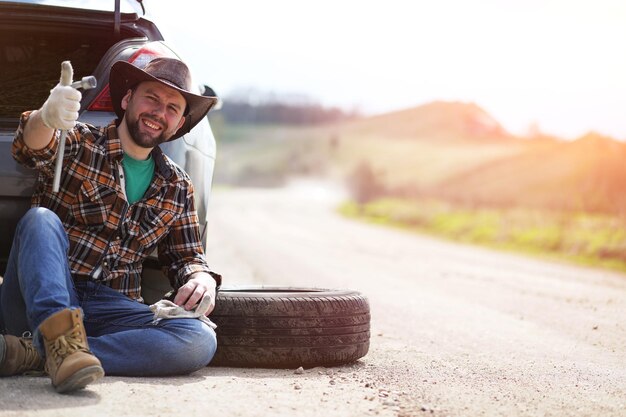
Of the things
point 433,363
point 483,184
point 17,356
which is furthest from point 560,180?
point 17,356

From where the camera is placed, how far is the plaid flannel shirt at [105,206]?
427 cm

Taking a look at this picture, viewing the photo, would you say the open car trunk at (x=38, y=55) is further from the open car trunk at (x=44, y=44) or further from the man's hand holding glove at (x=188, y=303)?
the man's hand holding glove at (x=188, y=303)

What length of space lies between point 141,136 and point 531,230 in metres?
18.5

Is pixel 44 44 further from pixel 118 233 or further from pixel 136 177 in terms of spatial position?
pixel 118 233

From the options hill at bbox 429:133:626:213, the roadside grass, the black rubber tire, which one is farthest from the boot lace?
hill at bbox 429:133:626:213

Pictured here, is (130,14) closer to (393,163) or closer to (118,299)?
(118,299)

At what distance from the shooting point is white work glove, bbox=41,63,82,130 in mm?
3760

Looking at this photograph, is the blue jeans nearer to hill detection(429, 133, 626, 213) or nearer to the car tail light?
the car tail light

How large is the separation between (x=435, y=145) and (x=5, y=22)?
84.0 metres

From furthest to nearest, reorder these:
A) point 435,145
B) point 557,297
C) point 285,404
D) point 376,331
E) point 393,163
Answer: point 435,145
point 393,163
point 557,297
point 376,331
point 285,404

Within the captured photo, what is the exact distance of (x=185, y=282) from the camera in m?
4.50

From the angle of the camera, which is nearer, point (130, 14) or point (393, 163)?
point (130, 14)

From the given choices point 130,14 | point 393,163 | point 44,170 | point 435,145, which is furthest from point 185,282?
point 435,145

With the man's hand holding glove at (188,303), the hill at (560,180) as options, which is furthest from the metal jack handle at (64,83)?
the hill at (560,180)
